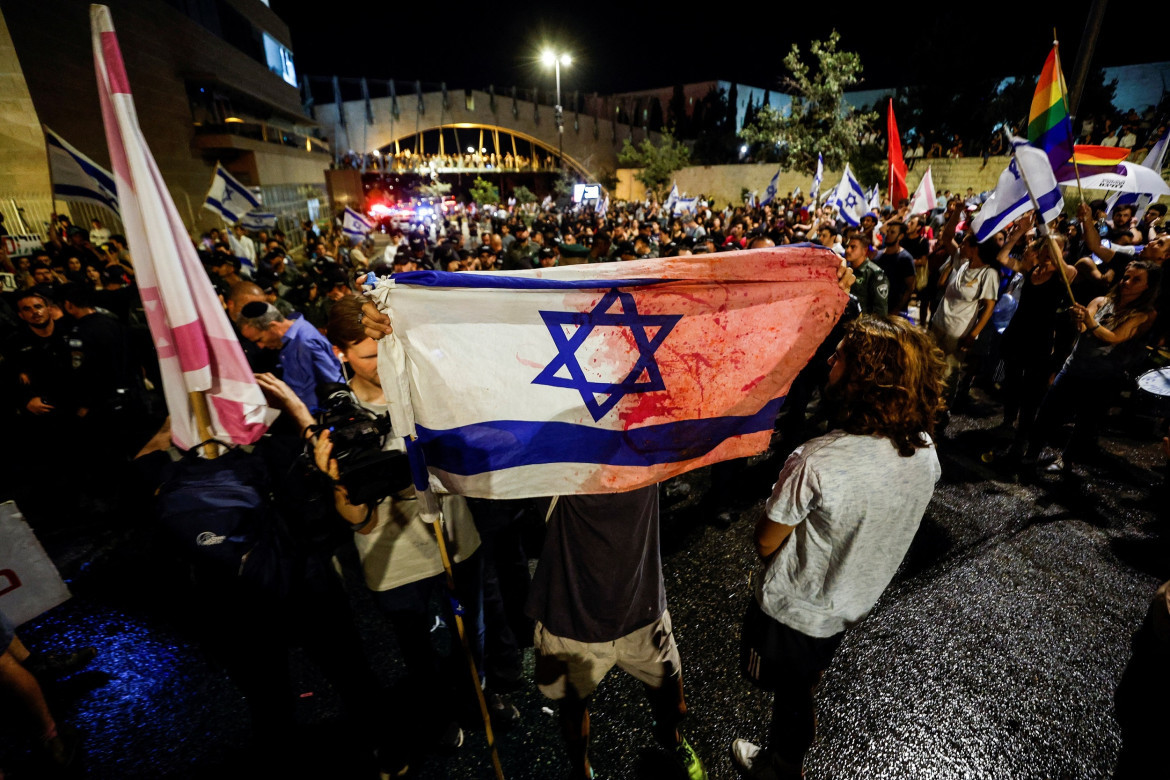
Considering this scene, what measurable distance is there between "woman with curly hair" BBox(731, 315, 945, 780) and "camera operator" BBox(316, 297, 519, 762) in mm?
1366

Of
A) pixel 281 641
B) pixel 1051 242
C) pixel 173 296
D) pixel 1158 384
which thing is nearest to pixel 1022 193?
pixel 1051 242

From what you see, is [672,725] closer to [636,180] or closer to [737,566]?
[737,566]

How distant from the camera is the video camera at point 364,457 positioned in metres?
1.79

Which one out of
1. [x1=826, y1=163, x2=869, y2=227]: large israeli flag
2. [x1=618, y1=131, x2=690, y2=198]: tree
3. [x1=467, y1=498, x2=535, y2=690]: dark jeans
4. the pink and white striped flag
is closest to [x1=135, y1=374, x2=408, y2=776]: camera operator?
the pink and white striped flag

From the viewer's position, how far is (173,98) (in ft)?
60.1

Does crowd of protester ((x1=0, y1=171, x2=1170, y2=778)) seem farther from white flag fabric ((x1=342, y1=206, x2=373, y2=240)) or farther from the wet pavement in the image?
white flag fabric ((x1=342, y1=206, x2=373, y2=240))

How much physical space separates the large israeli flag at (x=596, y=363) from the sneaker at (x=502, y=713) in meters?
1.46

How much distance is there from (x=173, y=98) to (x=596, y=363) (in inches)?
958

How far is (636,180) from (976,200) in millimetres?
36569

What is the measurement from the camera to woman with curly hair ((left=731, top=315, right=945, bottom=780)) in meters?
1.68

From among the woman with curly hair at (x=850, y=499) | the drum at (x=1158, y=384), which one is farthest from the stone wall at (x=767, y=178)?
the woman with curly hair at (x=850, y=499)

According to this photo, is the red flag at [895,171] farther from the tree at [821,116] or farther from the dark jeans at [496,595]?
the tree at [821,116]

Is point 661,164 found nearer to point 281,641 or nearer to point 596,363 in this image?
point 596,363

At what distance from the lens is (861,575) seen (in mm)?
1841
